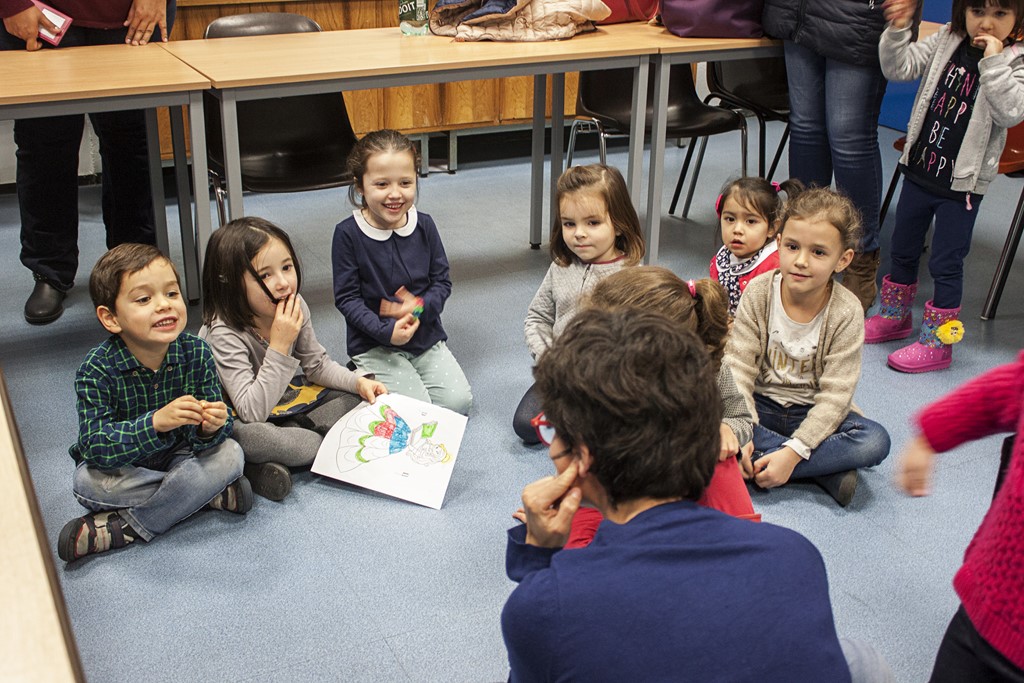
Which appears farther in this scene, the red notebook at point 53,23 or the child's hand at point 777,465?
the red notebook at point 53,23

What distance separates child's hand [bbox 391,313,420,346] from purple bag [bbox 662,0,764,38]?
1501 millimetres

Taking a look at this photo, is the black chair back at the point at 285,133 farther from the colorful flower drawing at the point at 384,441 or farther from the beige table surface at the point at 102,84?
the colorful flower drawing at the point at 384,441

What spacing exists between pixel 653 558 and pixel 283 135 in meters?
2.87

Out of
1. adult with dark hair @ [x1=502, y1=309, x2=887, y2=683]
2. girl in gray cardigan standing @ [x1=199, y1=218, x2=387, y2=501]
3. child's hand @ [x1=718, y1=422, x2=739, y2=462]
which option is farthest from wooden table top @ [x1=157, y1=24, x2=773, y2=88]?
adult with dark hair @ [x1=502, y1=309, x2=887, y2=683]

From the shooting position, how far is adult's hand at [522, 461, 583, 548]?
48.2 inches

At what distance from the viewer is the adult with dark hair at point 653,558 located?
38.8 inches

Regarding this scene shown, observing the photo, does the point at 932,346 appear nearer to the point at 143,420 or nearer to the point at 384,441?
the point at 384,441

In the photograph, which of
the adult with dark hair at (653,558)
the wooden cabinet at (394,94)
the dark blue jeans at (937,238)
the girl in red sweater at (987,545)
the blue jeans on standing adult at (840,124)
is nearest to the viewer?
the adult with dark hair at (653,558)

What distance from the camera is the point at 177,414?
6.64 ft

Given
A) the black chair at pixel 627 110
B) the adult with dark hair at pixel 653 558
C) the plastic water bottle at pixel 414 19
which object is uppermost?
the plastic water bottle at pixel 414 19

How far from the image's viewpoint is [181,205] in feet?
10.8

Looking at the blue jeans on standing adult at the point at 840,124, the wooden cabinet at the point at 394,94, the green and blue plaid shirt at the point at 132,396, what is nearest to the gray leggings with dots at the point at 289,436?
the green and blue plaid shirt at the point at 132,396

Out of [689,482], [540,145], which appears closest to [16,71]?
[540,145]

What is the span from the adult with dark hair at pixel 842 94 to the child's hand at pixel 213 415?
196 centimetres
